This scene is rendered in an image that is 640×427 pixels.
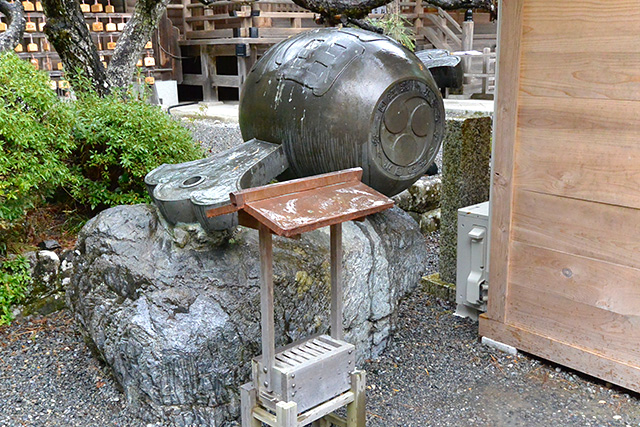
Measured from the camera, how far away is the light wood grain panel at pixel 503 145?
10.9ft

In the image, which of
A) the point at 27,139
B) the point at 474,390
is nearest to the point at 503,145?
the point at 474,390

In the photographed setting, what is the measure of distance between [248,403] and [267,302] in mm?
427

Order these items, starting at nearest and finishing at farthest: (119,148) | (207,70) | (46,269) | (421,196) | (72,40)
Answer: (46,269), (119,148), (72,40), (421,196), (207,70)

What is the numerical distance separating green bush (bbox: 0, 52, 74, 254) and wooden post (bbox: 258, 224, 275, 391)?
2049mm

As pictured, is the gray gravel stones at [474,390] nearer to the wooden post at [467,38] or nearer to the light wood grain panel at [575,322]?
the light wood grain panel at [575,322]

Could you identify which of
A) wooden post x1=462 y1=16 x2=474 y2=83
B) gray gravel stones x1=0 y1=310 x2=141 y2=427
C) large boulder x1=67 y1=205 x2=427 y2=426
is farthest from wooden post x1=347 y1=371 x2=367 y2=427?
wooden post x1=462 y1=16 x2=474 y2=83

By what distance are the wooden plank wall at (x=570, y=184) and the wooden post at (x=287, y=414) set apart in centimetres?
171

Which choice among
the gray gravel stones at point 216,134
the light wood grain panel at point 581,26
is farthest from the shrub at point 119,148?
the gray gravel stones at point 216,134

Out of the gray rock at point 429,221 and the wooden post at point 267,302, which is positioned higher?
the wooden post at point 267,302

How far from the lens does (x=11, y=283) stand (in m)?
3.90

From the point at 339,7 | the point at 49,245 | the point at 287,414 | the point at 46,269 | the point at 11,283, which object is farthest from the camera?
the point at 339,7

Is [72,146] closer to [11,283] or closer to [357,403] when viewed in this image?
[11,283]

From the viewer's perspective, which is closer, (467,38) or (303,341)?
(303,341)

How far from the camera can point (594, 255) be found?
124 inches
